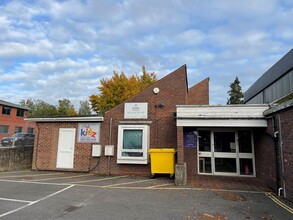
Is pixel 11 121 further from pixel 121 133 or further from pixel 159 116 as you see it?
pixel 159 116

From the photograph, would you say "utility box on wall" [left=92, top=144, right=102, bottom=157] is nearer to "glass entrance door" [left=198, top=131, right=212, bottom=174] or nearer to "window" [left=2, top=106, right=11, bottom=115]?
"glass entrance door" [left=198, top=131, right=212, bottom=174]

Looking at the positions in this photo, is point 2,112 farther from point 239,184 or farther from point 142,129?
point 239,184

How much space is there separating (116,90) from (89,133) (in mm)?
22315

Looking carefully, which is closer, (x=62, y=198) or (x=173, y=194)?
(x=62, y=198)

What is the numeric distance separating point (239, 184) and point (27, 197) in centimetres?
771

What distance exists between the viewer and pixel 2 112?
3331 centimetres

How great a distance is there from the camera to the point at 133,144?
35.6ft

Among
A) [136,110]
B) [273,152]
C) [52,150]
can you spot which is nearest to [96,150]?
Answer: [52,150]

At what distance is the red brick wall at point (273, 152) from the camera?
21.7 feet

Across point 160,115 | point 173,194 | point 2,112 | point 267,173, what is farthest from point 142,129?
point 2,112

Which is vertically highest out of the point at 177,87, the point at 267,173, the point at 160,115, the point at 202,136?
the point at 177,87

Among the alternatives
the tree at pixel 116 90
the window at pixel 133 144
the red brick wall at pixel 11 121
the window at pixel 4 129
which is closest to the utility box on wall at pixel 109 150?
the window at pixel 133 144

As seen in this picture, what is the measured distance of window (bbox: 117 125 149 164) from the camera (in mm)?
10711

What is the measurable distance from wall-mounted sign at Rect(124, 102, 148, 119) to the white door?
3.12 metres
